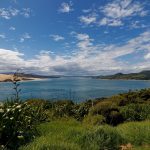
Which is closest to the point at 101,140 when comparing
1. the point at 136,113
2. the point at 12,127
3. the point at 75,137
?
the point at 75,137

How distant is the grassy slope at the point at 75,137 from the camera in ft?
24.3

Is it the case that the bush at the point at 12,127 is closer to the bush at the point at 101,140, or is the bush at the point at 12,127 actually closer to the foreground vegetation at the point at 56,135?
the foreground vegetation at the point at 56,135

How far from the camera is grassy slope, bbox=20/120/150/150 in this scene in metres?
7.42

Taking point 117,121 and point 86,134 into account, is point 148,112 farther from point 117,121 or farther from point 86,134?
point 86,134

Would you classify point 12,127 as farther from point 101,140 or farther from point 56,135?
point 101,140

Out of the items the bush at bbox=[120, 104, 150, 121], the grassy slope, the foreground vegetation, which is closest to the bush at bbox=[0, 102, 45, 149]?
the foreground vegetation

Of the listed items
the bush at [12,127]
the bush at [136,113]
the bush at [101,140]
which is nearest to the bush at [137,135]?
the bush at [101,140]

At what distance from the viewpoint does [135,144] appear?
948 cm

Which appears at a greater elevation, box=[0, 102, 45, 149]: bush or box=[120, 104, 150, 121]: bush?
box=[0, 102, 45, 149]: bush

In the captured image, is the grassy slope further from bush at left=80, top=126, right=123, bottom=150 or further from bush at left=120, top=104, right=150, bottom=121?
bush at left=120, top=104, right=150, bottom=121

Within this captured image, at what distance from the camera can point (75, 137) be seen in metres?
8.60

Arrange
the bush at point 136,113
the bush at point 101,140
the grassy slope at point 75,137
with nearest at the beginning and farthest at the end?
the grassy slope at point 75,137
the bush at point 101,140
the bush at point 136,113

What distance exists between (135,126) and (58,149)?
404 cm

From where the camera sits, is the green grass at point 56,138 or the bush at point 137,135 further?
the bush at point 137,135
